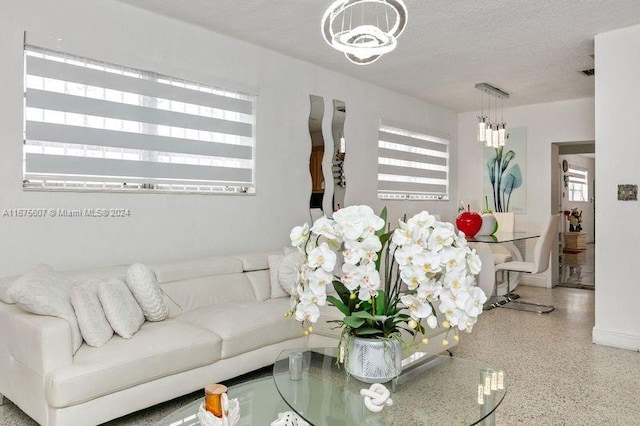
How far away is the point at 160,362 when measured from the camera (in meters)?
2.57

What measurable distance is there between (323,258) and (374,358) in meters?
0.47

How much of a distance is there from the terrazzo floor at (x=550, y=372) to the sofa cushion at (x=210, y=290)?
629 mm

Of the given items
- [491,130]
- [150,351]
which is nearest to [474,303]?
[150,351]

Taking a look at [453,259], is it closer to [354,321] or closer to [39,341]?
[354,321]

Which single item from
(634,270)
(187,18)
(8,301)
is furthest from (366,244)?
(634,270)

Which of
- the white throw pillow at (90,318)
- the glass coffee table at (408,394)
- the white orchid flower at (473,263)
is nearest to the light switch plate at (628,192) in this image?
the glass coffee table at (408,394)

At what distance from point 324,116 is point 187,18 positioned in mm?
1835

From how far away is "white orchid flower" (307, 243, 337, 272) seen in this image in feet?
5.53

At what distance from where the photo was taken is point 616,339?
4031mm

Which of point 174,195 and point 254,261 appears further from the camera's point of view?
point 254,261

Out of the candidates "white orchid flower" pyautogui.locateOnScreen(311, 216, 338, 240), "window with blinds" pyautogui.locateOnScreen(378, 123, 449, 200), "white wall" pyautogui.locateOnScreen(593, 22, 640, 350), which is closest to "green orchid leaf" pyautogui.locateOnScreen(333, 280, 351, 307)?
"white orchid flower" pyautogui.locateOnScreen(311, 216, 338, 240)

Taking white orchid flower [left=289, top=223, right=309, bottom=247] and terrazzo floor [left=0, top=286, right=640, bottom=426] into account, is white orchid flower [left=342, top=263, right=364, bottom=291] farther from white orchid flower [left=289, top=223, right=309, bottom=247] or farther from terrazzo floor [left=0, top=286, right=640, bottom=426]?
terrazzo floor [left=0, top=286, right=640, bottom=426]

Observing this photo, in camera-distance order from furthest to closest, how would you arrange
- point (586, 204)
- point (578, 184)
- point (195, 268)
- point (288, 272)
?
point (586, 204) < point (578, 184) < point (288, 272) < point (195, 268)

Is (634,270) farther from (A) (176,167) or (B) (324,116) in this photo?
(A) (176,167)
